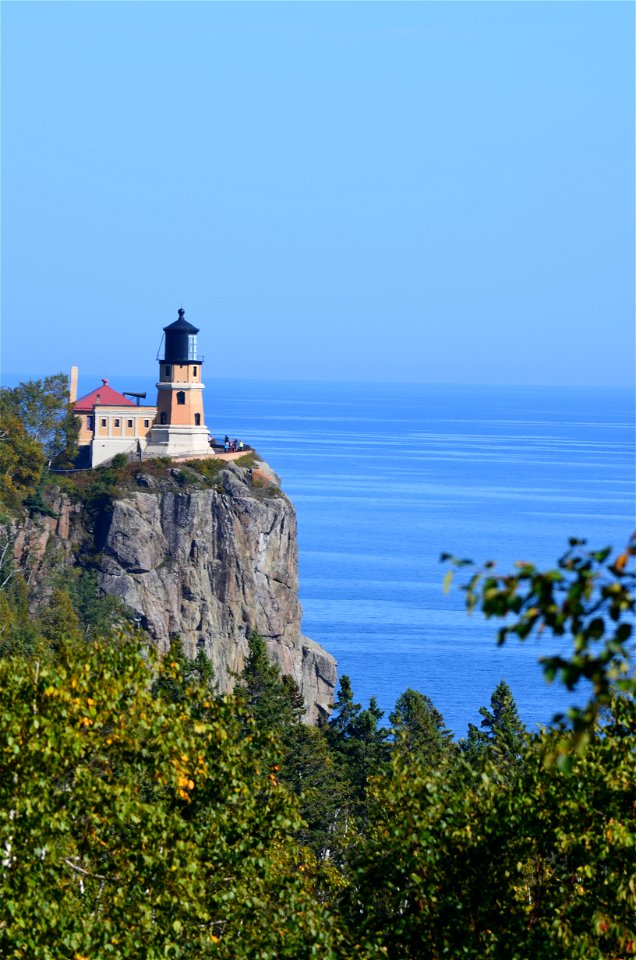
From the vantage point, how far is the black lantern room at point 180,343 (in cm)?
9069

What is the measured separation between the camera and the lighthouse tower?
3455 inches

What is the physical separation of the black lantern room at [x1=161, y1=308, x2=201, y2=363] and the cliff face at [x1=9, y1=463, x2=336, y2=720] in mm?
8633

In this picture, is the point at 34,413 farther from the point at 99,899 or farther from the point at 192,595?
the point at 99,899

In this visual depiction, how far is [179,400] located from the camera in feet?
294

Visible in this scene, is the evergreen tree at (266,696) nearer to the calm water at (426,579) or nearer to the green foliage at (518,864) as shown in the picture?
the calm water at (426,579)

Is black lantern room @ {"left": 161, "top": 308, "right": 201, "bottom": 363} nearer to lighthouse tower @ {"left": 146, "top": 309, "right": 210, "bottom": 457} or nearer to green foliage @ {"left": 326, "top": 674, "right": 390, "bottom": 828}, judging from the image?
lighthouse tower @ {"left": 146, "top": 309, "right": 210, "bottom": 457}

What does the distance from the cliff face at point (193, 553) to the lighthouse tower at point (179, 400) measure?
3.37 m

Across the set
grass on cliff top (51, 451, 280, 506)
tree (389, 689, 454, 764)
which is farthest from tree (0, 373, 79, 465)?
tree (389, 689, 454, 764)

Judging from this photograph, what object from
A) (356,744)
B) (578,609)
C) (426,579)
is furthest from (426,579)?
(578,609)

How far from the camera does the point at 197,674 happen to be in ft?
191

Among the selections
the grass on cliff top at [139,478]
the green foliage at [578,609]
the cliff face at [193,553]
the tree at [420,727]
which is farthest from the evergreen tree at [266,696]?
the green foliage at [578,609]

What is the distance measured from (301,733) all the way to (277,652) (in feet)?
109

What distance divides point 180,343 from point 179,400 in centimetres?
393

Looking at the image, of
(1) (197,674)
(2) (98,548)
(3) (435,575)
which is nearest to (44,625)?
(2) (98,548)
